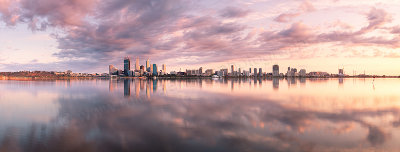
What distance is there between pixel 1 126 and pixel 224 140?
19485 millimetres

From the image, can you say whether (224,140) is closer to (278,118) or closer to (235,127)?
(235,127)

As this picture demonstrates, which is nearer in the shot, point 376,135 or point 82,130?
point 376,135

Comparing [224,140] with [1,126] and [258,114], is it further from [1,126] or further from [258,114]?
[1,126]

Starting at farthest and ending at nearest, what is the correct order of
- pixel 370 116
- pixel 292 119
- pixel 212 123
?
pixel 370 116 → pixel 292 119 → pixel 212 123

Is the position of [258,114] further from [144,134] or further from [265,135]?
[144,134]

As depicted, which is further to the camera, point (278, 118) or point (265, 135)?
point (278, 118)

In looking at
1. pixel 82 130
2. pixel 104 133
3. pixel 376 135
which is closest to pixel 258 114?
pixel 376 135

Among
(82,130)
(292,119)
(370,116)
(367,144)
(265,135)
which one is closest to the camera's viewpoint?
(367,144)

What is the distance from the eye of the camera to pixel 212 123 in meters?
18.9

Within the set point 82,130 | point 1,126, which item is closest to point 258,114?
point 82,130

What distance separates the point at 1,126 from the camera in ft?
57.9

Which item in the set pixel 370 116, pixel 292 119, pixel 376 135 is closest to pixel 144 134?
pixel 292 119

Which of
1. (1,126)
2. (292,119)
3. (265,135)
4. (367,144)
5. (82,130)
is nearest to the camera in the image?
(367,144)

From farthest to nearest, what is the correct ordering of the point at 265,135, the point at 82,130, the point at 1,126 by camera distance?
the point at 1,126 → the point at 82,130 → the point at 265,135
